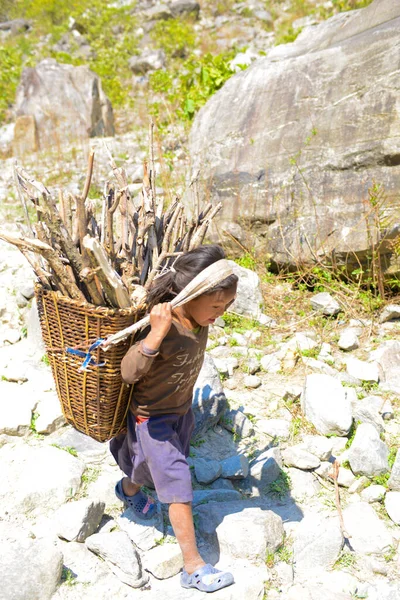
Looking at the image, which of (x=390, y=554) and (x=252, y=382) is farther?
(x=252, y=382)

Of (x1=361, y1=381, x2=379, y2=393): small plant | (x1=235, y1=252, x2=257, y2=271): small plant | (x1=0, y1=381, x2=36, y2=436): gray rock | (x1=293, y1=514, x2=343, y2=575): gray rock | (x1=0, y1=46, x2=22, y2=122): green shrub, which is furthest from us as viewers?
(x1=0, y1=46, x2=22, y2=122): green shrub

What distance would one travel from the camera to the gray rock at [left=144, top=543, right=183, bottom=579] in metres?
2.27

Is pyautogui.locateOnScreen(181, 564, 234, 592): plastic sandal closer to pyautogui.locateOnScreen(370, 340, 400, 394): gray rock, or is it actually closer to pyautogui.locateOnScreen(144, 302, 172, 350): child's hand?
pyautogui.locateOnScreen(144, 302, 172, 350): child's hand

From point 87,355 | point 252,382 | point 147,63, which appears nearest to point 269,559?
point 87,355

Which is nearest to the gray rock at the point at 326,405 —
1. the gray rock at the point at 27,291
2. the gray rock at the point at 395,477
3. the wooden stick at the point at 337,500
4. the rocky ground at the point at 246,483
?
the rocky ground at the point at 246,483

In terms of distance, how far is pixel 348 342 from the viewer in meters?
3.95

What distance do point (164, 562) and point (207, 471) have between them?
587mm

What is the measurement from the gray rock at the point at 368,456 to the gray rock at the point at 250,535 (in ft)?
1.89

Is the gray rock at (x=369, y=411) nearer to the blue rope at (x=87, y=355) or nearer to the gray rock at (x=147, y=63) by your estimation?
the blue rope at (x=87, y=355)

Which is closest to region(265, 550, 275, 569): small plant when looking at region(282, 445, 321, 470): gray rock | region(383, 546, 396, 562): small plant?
region(383, 546, 396, 562): small plant

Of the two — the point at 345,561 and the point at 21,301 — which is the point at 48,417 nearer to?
the point at 21,301

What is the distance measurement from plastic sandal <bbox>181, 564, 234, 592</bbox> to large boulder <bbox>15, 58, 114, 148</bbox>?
7024mm

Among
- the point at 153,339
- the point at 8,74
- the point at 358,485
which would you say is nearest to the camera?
the point at 153,339

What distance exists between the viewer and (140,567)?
90.0 inches
